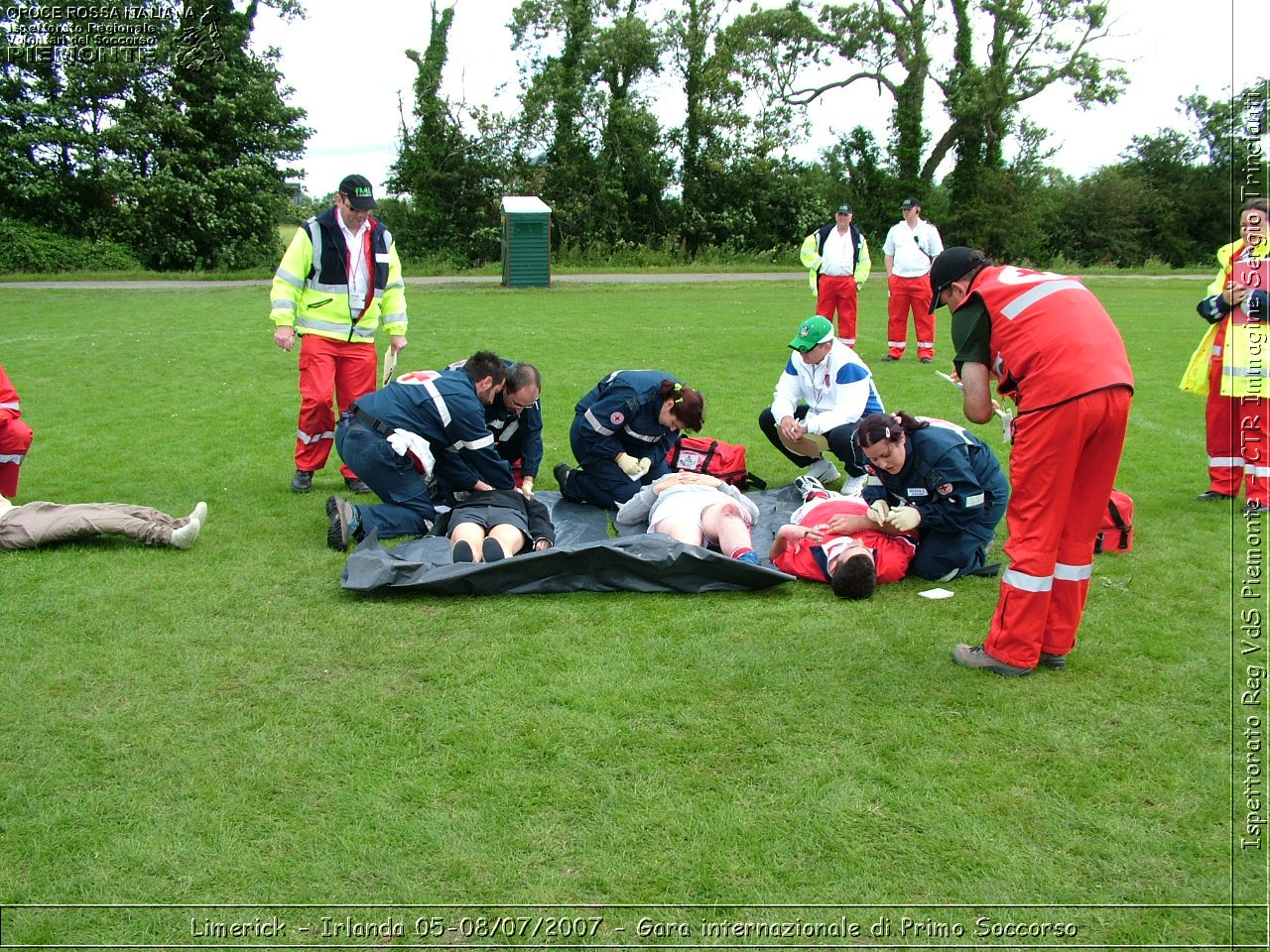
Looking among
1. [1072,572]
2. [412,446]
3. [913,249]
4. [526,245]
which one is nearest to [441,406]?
[412,446]

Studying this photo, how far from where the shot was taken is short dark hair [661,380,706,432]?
666 centimetres

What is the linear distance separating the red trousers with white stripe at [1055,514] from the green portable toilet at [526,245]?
23009 mm

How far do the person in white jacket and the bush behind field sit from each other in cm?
2703

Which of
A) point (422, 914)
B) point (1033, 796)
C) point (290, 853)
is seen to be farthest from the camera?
point (1033, 796)

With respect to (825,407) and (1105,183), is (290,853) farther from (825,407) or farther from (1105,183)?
(1105,183)

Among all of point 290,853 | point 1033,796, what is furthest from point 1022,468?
point 290,853

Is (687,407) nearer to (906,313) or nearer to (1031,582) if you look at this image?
(1031,582)

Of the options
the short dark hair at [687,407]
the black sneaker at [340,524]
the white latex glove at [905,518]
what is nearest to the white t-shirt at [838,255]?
the short dark hair at [687,407]

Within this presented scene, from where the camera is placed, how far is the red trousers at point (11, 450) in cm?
634

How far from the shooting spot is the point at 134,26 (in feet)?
95.3

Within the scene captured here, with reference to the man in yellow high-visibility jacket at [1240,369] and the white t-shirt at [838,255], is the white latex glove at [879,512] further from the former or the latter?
the white t-shirt at [838,255]

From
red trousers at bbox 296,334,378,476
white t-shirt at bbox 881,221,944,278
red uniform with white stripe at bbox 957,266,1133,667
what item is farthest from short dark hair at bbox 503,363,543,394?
white t-shirt at bbox 881,221,944,278

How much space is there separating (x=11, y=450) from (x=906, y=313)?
10.5m

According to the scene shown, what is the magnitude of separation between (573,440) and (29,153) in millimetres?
28853
